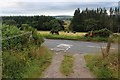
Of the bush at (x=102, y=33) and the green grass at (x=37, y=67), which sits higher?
the bush at (x=102, y=33)

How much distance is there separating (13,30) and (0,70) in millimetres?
2724

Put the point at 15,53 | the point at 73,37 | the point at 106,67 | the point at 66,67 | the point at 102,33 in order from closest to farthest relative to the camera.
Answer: the point at 15,53, the point at 106,67, the point at 66,67, the point at 102,33, the point at 73,37

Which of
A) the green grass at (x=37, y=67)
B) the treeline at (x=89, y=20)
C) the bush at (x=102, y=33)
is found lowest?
the green grass at (x=37, y=67)

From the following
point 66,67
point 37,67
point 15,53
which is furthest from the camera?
point 66,67

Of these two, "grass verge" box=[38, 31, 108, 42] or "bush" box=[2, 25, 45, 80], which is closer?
"bush" box=[2, 25, 45, 80]

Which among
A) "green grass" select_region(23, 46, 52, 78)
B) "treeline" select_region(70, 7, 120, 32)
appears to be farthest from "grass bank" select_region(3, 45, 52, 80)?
"treeline" select_region(70, 7, 120, 32)

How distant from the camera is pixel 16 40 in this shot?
24.9 feet

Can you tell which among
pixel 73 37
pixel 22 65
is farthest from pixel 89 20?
pixel 22 65

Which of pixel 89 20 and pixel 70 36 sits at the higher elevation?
pixel 89 20

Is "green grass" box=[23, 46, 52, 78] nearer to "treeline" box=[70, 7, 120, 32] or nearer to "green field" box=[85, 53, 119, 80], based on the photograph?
"green field" box=[85, 53, 119, 80]

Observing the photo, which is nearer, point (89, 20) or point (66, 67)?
point (66, 67)

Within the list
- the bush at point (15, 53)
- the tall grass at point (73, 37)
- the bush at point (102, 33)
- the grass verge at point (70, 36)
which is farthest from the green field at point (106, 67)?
the grass verge at point (70, 36)

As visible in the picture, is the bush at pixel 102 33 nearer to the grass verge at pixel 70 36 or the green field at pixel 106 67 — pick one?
the grass verge at pixel 70 36

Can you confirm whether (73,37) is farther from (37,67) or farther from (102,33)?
(37,67)
